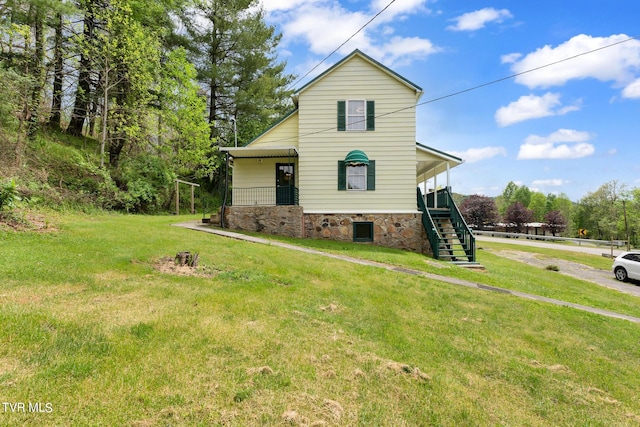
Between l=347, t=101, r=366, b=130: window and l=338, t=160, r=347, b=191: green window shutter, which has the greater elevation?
l=347, t=101, r=366, b=130: window

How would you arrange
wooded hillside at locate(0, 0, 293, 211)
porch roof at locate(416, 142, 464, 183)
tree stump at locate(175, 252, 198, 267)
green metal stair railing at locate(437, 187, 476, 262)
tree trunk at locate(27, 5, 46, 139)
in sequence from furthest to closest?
1. porch roof at locate(416, 142, 464, 183)
2. wooded hillside at locate(0, 0, 293, 211)
3. tree trunk at locate(27, 5, 46, 139)
4. green metal stair railing at locate(437, 187, 476, 262)
5. tree stump at locate(175, 252, 198, 267)

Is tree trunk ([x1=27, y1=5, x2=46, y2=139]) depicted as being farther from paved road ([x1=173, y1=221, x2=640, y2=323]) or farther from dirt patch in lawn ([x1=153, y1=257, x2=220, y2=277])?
dirt patch in lawn ([x1=153, y1=257, x2=220, y2=277])

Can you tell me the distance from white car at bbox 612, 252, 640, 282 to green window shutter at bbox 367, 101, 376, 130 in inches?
530

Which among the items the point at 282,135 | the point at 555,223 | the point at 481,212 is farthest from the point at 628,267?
the point at 555,223

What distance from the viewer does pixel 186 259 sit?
6.79 meters

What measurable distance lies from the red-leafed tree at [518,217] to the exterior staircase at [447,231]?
155 ft

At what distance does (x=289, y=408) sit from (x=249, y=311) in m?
2.17

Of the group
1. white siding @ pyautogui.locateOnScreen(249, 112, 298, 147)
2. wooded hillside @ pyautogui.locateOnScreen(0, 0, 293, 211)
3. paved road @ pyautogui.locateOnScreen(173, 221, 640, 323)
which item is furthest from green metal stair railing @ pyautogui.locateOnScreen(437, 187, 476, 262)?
wooded hillside @ pyautogui.locateOnScreen(0, 0, 293, 211)

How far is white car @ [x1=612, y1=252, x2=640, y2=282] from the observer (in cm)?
1370

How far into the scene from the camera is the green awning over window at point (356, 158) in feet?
43.5

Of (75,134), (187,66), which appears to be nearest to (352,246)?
(187,66)

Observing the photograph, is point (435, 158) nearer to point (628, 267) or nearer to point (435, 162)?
point (435, 162)

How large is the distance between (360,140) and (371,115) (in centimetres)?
124

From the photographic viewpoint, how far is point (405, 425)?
2508mm
